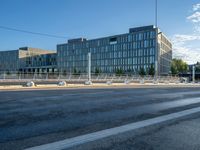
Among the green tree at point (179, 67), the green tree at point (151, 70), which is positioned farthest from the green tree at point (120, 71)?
the green tree at point (179, 67)

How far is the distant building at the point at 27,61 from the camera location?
14288 cm

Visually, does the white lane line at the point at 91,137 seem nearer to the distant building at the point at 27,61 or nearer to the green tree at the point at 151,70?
the green tree at the point at 151,70

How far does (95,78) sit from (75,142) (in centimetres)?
4863

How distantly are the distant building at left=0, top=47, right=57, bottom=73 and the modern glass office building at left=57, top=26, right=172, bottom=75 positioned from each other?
23.0 feet

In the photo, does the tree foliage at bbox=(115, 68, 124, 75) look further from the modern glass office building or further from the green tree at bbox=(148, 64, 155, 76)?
the green tree at bbox=(148, 64, 155, 76)

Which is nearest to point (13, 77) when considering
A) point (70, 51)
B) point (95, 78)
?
point (95, 78)

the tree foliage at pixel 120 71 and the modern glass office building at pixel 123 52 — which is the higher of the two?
the modern glass office building at pixel 123 52

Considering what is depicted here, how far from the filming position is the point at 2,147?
4512mm

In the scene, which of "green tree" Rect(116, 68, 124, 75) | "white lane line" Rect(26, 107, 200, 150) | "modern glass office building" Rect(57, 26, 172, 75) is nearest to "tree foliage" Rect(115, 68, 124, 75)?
"green tree" Rect(116, 68, 124, 75)

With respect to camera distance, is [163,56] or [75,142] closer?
[75,142]

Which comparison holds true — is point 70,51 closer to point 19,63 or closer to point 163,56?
point 19,63

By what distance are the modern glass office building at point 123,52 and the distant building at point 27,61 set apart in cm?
701

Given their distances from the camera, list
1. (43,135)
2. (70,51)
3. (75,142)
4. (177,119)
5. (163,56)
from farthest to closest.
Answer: (70,51) < (163,56) < (177,119) < (43,135) < (75,142)

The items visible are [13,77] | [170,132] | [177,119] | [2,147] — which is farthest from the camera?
[13,77]
